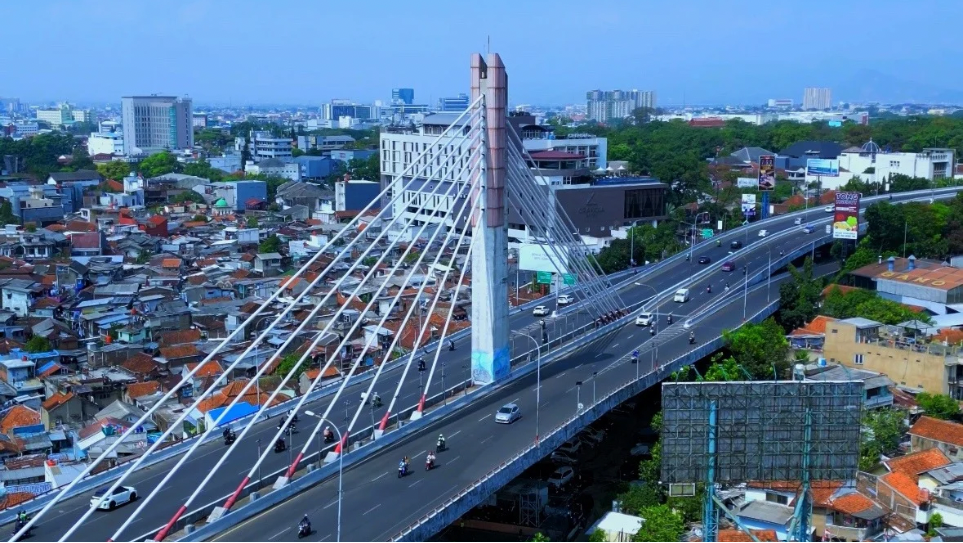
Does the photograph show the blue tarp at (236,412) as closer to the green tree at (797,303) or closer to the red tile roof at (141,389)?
the red tile roof at (141,389)

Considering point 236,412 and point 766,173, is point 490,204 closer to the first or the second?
point 236,412

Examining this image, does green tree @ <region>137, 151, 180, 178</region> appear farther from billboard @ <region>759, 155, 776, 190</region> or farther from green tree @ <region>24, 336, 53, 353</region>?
green tree @ <region>24, 336, 53, 353</region>

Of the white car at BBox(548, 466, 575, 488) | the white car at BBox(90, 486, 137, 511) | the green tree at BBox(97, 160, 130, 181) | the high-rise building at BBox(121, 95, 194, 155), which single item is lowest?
the white car at BBox(548, 466, 575, 488)

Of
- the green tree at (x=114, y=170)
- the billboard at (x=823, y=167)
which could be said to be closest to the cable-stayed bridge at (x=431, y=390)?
the billboard at (x=823, y=167)

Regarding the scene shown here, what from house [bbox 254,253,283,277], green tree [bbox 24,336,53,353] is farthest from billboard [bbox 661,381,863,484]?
house [bbox 254,253,283,277]

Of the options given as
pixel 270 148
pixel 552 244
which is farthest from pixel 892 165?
pixel 270 148

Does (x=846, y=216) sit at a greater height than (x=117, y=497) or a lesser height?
greater
